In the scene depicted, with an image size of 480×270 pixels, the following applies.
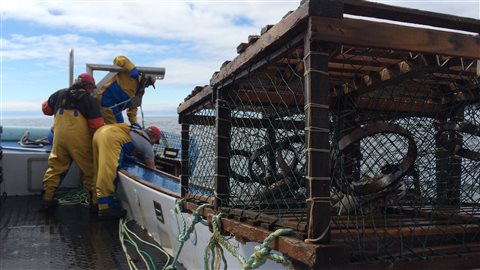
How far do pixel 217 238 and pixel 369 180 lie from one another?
3.26ft

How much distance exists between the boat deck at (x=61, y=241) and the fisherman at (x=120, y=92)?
189cm

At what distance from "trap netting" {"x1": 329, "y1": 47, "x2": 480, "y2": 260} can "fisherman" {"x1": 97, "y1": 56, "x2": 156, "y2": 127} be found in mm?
4768

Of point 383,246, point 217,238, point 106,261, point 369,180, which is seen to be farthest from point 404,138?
point 106,261

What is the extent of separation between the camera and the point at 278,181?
271 centimetres

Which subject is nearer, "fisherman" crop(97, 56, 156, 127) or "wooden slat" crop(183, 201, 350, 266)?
"wooden slat" crop(183, 201, 350, 266)

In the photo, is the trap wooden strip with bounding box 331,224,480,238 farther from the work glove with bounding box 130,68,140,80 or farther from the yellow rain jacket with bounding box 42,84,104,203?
the work glove with bounding box 130,68,140,80

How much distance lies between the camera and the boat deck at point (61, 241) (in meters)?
3.78

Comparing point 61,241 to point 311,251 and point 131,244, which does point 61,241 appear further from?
point 311,251

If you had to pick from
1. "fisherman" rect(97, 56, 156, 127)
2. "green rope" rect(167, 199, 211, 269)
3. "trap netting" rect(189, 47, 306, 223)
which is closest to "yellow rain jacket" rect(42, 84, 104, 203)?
"fisherman" rect(97, 56, 156, 127)

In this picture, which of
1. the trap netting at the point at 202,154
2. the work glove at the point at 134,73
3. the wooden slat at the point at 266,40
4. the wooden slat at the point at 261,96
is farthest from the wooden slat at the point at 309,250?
the work glove at the point at 134,73

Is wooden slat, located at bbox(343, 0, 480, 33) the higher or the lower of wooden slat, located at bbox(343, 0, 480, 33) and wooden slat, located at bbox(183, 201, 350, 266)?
the higher

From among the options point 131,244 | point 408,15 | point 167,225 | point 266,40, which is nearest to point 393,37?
point 408,15

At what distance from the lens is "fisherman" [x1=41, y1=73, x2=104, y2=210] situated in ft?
20.0

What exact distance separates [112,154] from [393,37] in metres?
4.56
